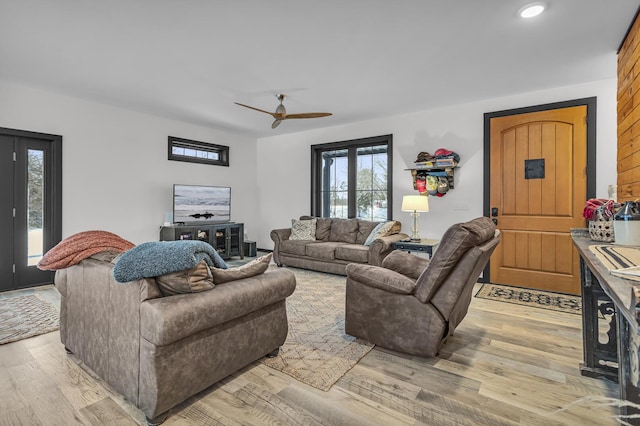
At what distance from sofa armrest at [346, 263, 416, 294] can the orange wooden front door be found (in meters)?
2.66

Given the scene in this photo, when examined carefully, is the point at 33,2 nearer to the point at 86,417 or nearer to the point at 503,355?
the point at 86,417

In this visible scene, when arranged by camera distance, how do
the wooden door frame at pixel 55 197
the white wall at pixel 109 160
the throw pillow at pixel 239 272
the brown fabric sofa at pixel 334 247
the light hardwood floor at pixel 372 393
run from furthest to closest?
the brown fabric sofa at pixel 334 247, the wooden door frame at pixel 55 197, the white wall at pixel 109 160, the throw pillow at pixel 239 272, the light hardwood floor at pixel 372 393

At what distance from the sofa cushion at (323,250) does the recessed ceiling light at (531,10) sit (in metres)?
3.43

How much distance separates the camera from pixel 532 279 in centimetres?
425

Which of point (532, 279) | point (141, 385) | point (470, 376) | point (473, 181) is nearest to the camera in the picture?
point (141, 385)

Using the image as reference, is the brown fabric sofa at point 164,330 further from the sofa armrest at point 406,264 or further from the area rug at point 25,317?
the sofa armrest at point 406,264

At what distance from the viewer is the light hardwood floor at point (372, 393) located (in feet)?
5.82

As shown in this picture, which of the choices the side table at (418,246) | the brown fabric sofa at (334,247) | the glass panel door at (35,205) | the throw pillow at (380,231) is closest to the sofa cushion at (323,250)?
the brown fabric sofa at (334,247)

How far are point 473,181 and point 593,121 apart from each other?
4.72 ft

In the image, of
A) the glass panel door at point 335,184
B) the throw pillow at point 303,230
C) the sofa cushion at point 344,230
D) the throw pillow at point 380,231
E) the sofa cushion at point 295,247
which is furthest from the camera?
the glass panel door at point 335,184

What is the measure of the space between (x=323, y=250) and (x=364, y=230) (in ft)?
2.64

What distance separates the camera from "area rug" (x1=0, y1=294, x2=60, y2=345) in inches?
111

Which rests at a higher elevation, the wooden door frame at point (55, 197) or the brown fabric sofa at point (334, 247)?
the wooden door frame at point (55, 197)

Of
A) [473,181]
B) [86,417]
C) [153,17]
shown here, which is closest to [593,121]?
[473,181]
